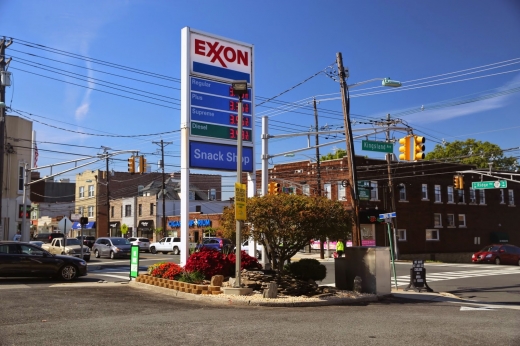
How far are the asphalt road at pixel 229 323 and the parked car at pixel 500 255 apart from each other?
Result: 25.7 meters

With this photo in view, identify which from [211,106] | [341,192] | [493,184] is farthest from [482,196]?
[211,106]

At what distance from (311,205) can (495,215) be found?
49.0 m

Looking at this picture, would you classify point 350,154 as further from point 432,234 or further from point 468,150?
point 468,150

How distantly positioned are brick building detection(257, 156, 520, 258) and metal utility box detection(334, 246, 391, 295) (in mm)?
28043

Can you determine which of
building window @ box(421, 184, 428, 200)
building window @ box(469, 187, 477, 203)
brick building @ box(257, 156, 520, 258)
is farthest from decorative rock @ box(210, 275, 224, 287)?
building window @ box(469, 187, 477, 203)

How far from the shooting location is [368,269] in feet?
52.9

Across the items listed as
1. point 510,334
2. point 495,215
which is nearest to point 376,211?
point 495,215

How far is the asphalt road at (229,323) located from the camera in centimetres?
873

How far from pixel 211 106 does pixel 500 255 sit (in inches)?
1098

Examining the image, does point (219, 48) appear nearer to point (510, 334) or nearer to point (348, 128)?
point (348, 128)

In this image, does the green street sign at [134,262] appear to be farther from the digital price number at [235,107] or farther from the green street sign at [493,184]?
the green street sign at [493,184]

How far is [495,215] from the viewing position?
57375 millimetres

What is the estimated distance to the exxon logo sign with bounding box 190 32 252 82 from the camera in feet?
59.2

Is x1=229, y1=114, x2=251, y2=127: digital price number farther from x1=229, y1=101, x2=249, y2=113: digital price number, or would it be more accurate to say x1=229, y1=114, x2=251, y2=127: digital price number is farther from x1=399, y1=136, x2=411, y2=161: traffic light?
x1=399, y1=136, x2=411, y2=161: traffic light
